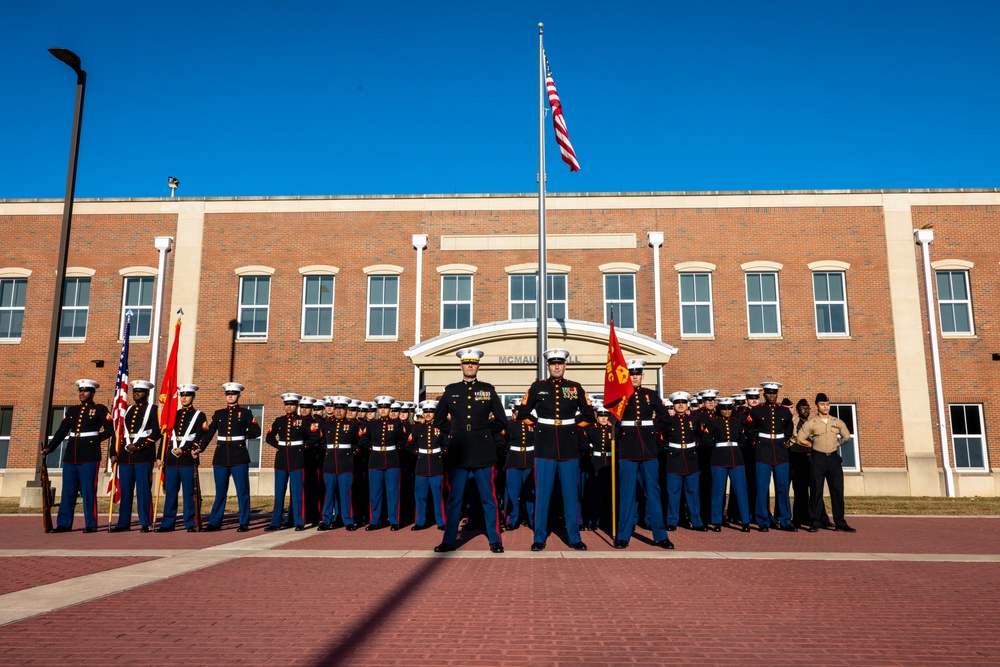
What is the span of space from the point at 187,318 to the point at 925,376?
816 inches

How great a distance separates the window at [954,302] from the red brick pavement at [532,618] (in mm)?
16384

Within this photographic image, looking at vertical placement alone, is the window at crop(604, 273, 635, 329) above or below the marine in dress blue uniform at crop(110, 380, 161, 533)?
above

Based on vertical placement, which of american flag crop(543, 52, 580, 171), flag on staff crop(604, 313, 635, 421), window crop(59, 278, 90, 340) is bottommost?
flag on staff crop(604, 313, 635, 421)

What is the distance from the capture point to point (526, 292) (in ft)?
69.3

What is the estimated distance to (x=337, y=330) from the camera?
21031 mm

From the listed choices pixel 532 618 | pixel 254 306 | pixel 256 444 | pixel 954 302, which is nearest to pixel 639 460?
pixel 532 618

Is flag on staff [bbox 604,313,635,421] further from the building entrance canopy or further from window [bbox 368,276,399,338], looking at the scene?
window [bbox 368,276,399,338]

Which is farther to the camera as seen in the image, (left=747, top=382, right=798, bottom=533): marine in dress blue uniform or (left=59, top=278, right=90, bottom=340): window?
(left=59, top=278, right=90, bottom=340): window

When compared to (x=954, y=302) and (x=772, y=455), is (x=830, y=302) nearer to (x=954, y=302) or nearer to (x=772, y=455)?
(x=954, y=302)

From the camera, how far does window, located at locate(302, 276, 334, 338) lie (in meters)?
21.2

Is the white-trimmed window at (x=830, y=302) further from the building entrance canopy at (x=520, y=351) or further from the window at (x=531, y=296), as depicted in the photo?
the window at (x=531, y=296)

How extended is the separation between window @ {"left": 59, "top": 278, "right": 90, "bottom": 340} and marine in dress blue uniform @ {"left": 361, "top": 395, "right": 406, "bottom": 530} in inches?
567

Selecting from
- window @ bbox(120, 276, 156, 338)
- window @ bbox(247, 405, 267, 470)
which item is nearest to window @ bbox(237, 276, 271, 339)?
window @ bbox(247, 405, 267, 470)

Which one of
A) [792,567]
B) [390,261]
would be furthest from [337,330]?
[792,567]
